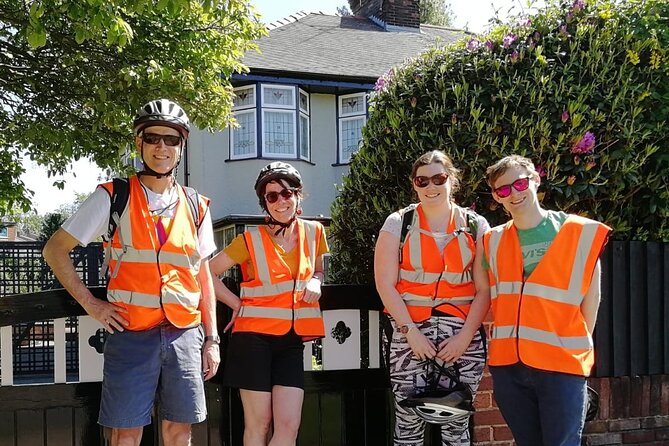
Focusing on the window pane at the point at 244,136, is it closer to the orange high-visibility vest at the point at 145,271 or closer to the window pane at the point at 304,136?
the window pane at the point at 304,136

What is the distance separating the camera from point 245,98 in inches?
653

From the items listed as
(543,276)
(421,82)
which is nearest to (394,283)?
(543,276)

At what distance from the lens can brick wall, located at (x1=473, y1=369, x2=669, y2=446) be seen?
405 cm

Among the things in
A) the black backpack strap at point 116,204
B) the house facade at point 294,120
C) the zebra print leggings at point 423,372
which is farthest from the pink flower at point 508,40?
the house facade at point 294,120

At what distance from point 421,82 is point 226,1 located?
3107 mm

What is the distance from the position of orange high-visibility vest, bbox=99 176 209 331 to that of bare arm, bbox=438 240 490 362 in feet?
4.27

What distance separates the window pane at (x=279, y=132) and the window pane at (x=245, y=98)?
0.55 m

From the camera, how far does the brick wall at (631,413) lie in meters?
4.05

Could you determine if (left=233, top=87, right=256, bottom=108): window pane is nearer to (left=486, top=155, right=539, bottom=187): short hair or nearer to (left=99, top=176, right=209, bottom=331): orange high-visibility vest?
(left=99, top=176, right=209, bottom=331): orange high-visibility vest

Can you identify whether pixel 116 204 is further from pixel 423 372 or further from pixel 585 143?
pixel 585 143

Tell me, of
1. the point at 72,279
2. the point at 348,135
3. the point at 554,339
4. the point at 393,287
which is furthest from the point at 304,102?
the point at 554,339

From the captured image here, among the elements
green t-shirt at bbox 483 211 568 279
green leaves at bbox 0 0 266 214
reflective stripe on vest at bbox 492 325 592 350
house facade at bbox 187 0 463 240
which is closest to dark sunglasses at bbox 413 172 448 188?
green t-shirt at bbox 483 211 568 279

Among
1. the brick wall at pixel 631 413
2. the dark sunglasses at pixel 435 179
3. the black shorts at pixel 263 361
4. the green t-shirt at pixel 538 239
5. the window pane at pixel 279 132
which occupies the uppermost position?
the window pane at pixel 279 132

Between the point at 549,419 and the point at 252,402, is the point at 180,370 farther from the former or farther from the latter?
the point at 549,419
